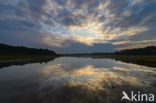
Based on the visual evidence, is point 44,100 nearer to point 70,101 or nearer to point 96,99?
point 70,101

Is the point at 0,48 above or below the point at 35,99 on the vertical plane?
above

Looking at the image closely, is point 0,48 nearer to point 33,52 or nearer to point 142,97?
point 33,52

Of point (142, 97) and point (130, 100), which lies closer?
point (130, 100)

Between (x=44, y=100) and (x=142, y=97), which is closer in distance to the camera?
(x=44, y=100)

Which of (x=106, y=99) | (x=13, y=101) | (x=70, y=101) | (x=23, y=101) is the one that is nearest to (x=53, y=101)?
(x=70, y=101)

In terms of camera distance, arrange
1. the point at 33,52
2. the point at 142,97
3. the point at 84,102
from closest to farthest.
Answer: the point at 84,102
the point at 142,97
the point at 33,52

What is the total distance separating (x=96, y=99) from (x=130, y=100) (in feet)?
9.22

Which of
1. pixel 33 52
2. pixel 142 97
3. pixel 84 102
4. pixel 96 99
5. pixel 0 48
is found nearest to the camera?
pixel 84 102

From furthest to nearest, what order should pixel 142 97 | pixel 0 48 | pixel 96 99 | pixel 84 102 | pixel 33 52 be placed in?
pixel 33 52, pixel 0 48, pixel 142 97, pixel 96 99, pixel 84 102

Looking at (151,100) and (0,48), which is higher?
(0,48)

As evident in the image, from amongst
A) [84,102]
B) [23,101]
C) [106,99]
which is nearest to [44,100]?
[23,101]

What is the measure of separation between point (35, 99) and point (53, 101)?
5.09 feet

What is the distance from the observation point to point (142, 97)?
248 inches

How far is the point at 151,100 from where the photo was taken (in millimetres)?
5895
